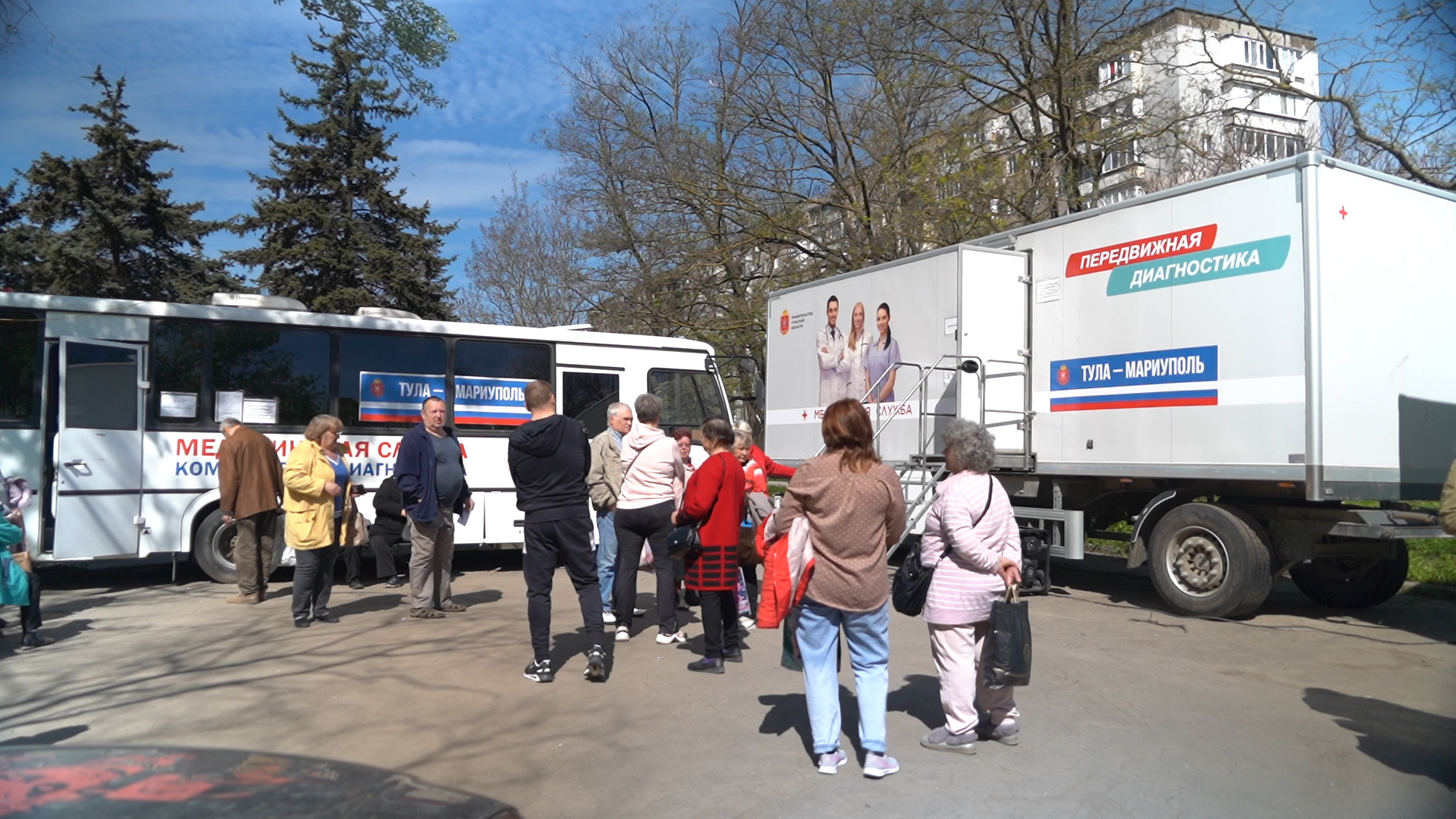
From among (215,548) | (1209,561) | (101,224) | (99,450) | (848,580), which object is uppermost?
(101,224)

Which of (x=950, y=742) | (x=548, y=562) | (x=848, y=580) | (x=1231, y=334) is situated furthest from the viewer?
(x=1231, y=334)

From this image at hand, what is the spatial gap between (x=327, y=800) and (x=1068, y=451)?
9.12m

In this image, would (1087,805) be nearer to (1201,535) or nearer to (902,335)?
(1201,535)

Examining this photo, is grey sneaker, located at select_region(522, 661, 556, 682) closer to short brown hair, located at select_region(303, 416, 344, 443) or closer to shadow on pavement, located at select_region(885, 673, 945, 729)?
shadow on pavement, located at select_region(885, 673, 945, 729)

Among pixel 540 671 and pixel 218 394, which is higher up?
pixel 218 394

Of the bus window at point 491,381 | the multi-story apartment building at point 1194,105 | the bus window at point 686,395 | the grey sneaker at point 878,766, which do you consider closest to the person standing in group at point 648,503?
the grey sneaker at point 878,766

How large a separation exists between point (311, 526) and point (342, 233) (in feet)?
60.6

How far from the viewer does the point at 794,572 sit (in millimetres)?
4707

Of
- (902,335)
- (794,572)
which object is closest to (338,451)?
(902,335)

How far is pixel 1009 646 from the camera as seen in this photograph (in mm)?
4797

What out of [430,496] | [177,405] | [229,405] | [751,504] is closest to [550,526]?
[751,504]

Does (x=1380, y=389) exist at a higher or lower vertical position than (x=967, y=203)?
lower

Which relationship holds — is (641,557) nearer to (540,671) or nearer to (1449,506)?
(540,671)

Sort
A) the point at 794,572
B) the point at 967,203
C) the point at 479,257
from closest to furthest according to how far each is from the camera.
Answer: the point at 794,572 < the point at 967,203 < the point at 479,257
